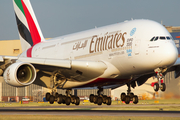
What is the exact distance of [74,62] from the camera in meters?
28.0

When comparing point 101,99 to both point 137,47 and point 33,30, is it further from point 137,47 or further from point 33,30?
point 33,30

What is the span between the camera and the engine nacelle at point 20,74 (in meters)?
26.0

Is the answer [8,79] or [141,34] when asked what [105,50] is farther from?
[8,79]

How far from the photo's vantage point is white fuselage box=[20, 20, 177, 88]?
2380 cm

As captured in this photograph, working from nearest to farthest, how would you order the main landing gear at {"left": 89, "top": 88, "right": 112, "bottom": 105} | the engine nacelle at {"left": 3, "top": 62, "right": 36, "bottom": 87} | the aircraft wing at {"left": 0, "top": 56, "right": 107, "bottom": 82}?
the engine nacelle at {"left": 3, "top": 62, "right": 36, "bottom": 87} < the aircraft wing at {"left": 0, "top": 56, "right": 107, "bottom": 82} < the main landing gear at {"left": 89, "top": 88, "right": 112, "bottom": 105}

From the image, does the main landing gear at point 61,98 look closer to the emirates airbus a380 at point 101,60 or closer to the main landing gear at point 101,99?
the emirates airbus a380 at point 101,60

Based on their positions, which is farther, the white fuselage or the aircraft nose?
the white fuselage

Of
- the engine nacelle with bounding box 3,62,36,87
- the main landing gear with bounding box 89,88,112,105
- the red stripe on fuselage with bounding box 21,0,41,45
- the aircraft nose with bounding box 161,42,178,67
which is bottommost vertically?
the main landing gear with bounding box 89,88,112,105

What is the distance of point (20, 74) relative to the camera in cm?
2727

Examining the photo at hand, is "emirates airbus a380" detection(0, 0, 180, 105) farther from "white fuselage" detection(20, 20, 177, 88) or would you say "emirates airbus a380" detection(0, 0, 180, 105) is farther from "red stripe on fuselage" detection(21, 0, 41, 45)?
"red stripe on fuselage" detection(21, 0, 41, 45)

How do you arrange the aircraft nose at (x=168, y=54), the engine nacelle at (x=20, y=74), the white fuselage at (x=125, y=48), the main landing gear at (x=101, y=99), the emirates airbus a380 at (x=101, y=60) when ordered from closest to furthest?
the aircraft nose at (x=168, y=54) < the white fuselage at (x=125, y=48) < the emirates airbus a380 at (x=101, y=60) < the engine nacelle at (x=20, y=74) < the main landing gear at (x=101, y=99)

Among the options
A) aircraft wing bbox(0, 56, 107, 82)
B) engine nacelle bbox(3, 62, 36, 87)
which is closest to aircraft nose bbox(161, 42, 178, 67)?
aircraft wing bbox(0, 56, 107, 82)

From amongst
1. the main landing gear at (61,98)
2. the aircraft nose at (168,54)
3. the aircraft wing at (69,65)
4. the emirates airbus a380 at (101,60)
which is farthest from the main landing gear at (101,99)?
the aircraft nose at (168,54)

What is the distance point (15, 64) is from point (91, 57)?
6764 mm
